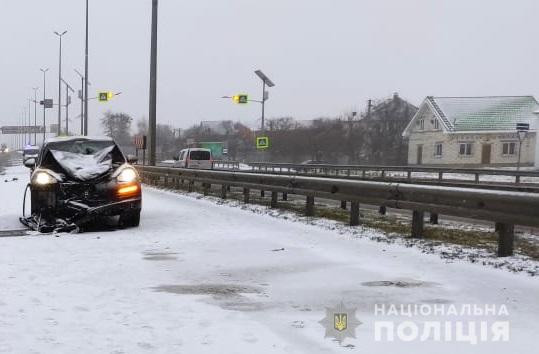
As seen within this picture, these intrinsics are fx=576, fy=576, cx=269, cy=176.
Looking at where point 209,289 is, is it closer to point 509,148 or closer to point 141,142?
point 141,142

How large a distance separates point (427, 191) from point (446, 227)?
179cm

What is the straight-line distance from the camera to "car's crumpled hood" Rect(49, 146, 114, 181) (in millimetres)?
9430

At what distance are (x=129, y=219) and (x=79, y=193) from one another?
1023 millimetres

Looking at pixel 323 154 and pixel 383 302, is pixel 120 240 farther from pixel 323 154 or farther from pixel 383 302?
pixel 323 154

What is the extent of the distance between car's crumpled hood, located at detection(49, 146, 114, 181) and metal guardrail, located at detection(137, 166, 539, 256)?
3.80 m

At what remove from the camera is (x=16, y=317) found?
4.53 meters

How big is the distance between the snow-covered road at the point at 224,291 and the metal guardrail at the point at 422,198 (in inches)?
32.3

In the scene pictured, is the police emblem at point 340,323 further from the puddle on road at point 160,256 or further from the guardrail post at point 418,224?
the guardrail post at point 418,224

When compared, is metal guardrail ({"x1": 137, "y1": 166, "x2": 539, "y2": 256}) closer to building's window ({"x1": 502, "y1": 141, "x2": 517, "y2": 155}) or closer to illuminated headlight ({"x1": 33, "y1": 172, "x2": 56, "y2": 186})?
illuminated headlight ({"x1": 33, "y1": 172, "x2": 56, "y2": 186})

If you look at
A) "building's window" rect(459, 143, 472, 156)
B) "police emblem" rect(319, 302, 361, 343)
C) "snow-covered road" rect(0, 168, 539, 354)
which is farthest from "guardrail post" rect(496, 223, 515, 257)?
"building's window" rect(459, 143, 472, 156)

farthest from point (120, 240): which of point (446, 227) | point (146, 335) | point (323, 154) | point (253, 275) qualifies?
point (323, 154)

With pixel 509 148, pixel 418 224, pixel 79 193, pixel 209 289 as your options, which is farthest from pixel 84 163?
pixel 509 148

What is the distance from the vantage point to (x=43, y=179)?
935cm

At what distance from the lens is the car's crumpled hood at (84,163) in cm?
943
